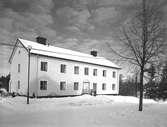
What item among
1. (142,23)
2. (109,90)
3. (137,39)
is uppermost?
(142,23)

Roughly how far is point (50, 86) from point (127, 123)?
15.9 metres

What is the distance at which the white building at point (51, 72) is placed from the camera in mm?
20922

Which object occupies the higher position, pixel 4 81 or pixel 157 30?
pixel 157 30

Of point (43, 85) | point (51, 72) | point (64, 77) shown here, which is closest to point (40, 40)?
point (51, 72)

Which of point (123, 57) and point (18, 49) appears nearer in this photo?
point (123, 57)

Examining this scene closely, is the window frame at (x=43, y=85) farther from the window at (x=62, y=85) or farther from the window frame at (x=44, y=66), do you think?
the window at (x=62, y=85)

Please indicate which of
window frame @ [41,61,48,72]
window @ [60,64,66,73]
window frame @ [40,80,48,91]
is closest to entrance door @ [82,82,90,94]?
window @ [60,64,66,73]

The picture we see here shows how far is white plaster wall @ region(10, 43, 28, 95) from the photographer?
2160cm

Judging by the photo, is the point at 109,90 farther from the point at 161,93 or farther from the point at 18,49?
the point at 18,49

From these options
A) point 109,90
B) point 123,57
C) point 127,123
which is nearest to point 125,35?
point 123,57

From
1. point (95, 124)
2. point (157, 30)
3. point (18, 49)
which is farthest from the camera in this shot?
point (18, 49)

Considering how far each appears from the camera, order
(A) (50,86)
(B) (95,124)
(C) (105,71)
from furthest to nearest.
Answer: (C) (105,71), (A) (50,86), (B) (95,124)

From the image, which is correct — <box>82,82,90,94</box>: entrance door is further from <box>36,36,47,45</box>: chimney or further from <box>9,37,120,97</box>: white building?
<box>36,36,47,45</box>: chimney

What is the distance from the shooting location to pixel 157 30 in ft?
35.4
